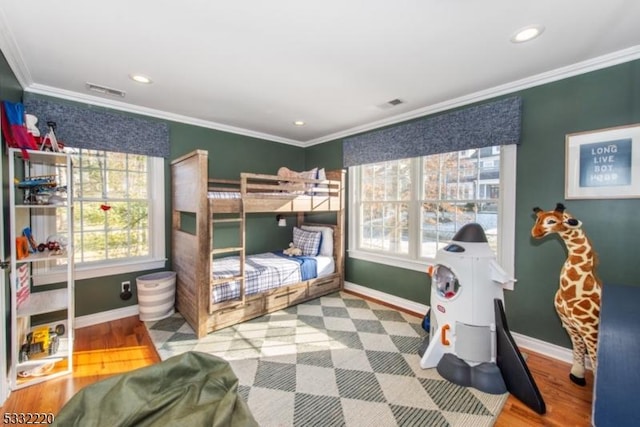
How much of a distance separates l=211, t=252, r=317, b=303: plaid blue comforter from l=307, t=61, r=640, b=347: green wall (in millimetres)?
2186

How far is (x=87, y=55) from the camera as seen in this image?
2037 mm

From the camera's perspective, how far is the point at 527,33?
5.74 feet

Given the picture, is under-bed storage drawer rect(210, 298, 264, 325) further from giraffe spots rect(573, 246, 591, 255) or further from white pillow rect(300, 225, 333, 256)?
giraffe spots rect(573, 246, 591, 255)

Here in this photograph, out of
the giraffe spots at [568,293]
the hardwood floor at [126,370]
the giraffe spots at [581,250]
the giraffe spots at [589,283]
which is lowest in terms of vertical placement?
the hardwood floor at [126,370]

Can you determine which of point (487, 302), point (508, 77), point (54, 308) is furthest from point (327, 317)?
point (508, 77)

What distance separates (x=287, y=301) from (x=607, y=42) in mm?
3511

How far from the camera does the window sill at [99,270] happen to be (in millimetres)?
2672

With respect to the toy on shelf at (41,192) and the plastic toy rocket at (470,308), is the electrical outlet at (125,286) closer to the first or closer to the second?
the toy on shelf at (41,192)

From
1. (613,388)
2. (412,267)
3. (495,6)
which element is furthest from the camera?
(412,267)

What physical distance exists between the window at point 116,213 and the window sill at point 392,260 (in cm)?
249

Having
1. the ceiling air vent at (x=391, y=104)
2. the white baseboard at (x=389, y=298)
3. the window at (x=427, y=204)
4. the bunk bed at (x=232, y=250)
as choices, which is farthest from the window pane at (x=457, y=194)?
→ the bunk bed at (x=232, y=250)

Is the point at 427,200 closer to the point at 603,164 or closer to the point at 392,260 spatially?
the point at 392,260

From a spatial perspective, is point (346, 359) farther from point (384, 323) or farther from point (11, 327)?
point (11, 327)

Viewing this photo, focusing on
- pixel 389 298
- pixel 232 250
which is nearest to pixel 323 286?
pixel 389 298
